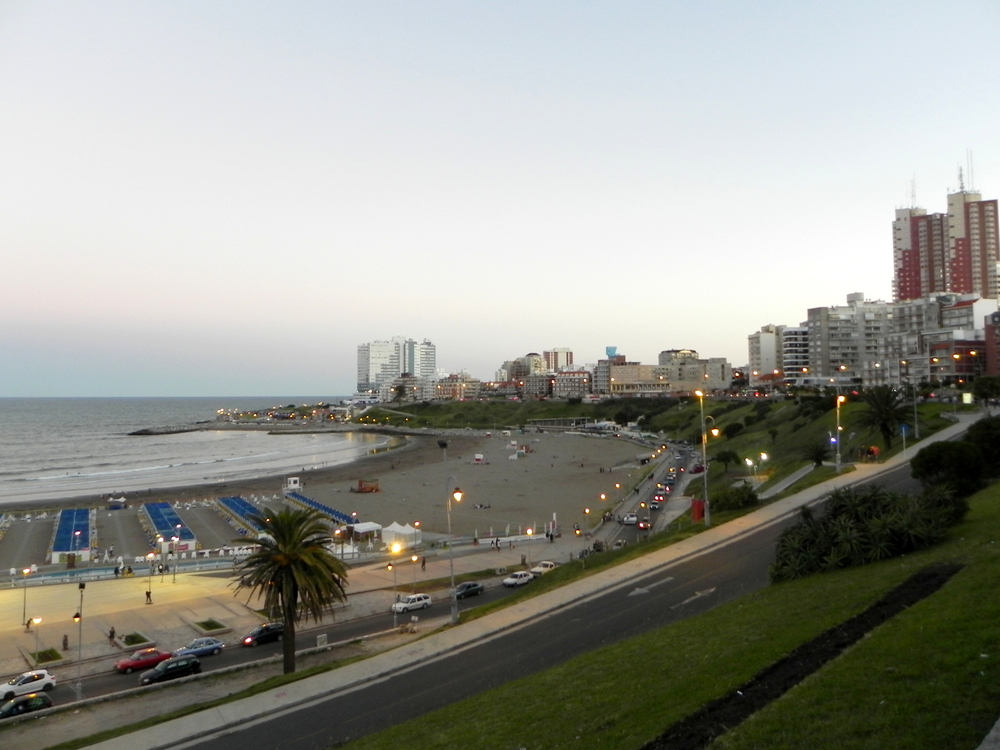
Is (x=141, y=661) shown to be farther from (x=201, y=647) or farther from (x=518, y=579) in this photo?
(x=518, y=579)

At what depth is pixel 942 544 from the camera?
52.5 ft

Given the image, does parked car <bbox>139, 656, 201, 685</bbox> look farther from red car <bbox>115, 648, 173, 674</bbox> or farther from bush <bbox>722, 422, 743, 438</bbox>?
bush <bbox>722, 422, 743, 438</bbox>

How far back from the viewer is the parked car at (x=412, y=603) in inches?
997

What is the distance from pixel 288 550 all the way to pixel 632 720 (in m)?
11.7

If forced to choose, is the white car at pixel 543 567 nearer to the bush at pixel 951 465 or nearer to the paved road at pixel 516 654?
the paved road at pixel 516 654

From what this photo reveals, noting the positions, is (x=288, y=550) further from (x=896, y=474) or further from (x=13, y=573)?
(x=896, y=474)

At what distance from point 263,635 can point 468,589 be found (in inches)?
313

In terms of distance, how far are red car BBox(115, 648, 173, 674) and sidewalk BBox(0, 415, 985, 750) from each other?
0.89 m

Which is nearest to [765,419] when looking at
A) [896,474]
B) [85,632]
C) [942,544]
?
[896,474]

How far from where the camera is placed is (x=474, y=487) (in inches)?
2534

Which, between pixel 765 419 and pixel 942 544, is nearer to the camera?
pixel 942 544

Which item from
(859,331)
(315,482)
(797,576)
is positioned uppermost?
(859,331)

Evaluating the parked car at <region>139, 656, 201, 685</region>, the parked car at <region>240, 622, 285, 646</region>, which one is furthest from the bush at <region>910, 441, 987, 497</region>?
the parked car at <region>139, 656, 201, 685</region>

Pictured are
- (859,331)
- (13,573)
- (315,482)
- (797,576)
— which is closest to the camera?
(797,576)
